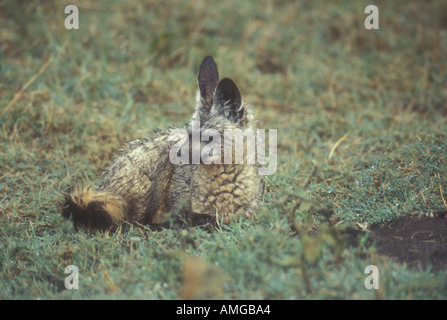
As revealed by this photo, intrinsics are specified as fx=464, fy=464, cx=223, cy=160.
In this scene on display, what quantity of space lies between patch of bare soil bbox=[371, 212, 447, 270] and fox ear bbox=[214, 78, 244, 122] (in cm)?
132

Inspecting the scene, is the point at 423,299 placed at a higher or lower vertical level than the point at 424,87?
lower

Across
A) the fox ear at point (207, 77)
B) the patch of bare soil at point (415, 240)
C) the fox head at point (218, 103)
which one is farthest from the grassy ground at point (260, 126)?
the fox ear at point (207, 77)

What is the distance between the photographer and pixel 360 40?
699 centimetres

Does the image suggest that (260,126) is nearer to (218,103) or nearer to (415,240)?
(218,103)

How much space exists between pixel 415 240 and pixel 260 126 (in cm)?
270

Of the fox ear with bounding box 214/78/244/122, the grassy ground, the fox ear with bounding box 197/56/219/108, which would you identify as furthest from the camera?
the fox ear with bounding box 197/56/219/108

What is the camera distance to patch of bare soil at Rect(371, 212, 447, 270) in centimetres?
281

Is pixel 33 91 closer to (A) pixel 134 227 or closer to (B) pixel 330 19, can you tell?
(A) pixel 134 227

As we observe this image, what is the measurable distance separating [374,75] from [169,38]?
9.37 feet

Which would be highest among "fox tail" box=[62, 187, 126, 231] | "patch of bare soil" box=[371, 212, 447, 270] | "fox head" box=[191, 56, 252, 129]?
"fox head" box=[191, 56, 252, 129]

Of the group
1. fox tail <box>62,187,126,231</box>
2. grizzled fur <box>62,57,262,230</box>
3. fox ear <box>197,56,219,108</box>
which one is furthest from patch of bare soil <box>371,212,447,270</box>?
fox tail <box>62,187,126,231</box>

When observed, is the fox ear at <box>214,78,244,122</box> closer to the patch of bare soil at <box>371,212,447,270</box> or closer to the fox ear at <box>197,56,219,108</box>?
the fox ear at <box>197,56,219,108</box>

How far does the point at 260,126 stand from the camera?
5434 millimetres

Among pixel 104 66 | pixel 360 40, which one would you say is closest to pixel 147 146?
pixel 104 66
